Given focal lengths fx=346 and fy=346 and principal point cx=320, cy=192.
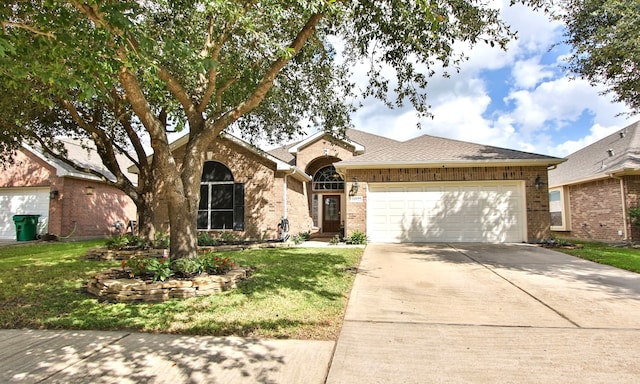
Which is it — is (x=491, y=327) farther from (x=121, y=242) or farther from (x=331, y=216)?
(x=331, y=216)

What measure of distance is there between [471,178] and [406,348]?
10512mm

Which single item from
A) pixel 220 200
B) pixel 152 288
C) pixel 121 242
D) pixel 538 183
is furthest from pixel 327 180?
pixel 152 288

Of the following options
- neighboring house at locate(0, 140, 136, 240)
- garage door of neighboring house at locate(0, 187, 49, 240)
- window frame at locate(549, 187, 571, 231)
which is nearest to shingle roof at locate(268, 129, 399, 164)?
window frame at locate(549, 187, 571, 231)

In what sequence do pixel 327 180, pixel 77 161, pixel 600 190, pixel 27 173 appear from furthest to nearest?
pixel 327 180, pixel 77 161, pixel 27 173, pixel 600 190

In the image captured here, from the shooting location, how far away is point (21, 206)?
16.5 meters

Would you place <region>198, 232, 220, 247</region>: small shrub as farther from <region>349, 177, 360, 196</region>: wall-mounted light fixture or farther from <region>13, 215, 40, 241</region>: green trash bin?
<region>13, 215, 40, 241</region>: green trash bin

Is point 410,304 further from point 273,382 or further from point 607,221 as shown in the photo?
point 607,221

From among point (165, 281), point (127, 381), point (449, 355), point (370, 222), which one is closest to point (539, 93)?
point (370, 222)

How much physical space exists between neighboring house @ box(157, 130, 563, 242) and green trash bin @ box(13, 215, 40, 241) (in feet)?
21.2

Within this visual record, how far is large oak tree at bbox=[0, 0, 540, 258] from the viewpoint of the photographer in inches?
178

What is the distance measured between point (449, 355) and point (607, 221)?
14.1m

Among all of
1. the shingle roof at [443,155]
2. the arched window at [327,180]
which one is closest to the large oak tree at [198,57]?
the shingle roof at [443,155]

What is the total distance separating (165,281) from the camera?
5465 millimetres

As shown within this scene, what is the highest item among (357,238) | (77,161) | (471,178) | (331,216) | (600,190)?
(77,161)
